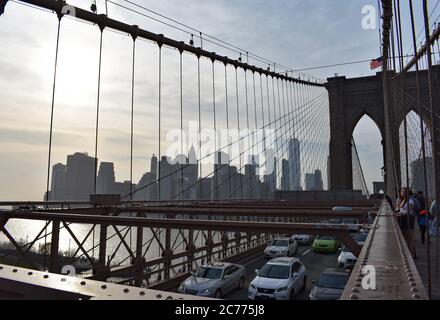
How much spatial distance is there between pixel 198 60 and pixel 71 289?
71.2 ft

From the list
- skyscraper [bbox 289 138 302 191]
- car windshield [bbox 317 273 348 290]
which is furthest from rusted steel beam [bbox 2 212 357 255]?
skyscraper [bbox 289 138 302 191]

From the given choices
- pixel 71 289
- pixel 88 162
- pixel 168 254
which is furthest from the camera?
pixel 88 162

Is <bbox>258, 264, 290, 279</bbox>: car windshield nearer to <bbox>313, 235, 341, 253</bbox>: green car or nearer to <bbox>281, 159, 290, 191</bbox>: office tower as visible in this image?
<bbox>313, 235, 341, 253</bbox>: green car

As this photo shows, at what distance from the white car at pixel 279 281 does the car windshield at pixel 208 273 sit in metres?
1.38

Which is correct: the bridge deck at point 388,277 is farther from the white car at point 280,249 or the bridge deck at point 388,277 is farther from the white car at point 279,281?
the white car at point 280,249

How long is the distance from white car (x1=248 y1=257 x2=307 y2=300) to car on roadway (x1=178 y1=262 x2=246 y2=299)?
1057 millimetres

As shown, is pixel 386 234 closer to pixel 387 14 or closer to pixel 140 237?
pixel 140 237

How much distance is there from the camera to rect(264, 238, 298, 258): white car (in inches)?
795

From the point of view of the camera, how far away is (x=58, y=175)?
4188 centimetres

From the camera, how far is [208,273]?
13203mm

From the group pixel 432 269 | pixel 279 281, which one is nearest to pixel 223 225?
pixel 432 269

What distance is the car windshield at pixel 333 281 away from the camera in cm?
1062
